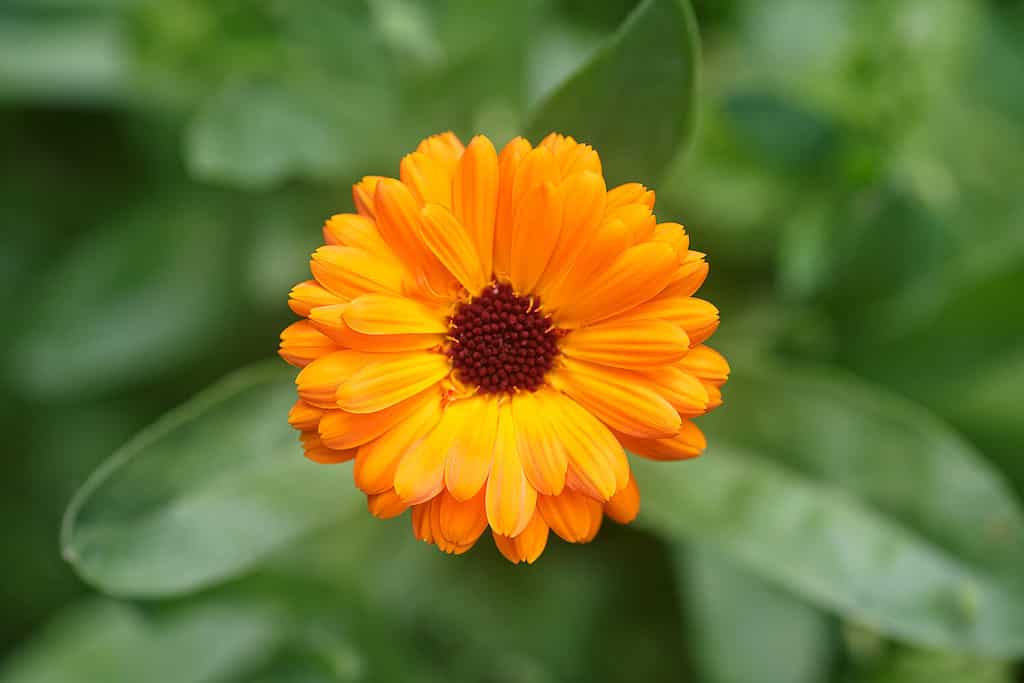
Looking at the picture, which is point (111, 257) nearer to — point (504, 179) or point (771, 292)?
point (504, 179)

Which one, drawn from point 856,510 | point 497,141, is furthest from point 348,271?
point 856,510

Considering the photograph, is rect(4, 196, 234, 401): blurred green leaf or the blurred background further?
rect(4, 196, 234, 401): blurred green leaf

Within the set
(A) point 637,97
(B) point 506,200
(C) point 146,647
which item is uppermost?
(A) point 637,97

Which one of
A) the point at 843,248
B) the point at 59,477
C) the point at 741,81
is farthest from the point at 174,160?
the point at 843,248

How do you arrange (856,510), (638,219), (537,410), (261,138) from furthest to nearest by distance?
(261,138)
(856,510)
(537,410)
(638,219)

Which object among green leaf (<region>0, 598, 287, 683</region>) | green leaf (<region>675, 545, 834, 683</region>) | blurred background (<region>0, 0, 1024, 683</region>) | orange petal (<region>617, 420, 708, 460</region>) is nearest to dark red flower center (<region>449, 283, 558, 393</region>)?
orange petal (<region>617, 420, 708, 460</region>)

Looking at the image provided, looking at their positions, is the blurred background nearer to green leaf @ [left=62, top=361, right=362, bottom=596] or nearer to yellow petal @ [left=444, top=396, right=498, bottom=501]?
green leaf @ [left=62, top=361, right=362, bottom=596]

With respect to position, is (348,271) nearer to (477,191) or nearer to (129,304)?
(477,191)
